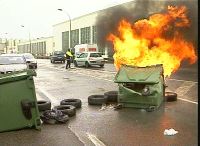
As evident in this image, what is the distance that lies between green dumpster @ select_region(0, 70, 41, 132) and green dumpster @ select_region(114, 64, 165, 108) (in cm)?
325

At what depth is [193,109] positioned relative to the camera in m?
10.2

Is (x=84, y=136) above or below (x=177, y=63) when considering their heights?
below

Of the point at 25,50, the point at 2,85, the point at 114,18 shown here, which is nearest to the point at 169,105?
the point at 2,85

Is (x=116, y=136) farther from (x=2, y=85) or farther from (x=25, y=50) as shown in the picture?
(x=25, y=50)

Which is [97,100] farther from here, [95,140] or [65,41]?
[65,41]

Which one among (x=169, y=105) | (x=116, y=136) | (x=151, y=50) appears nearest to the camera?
(x=116, y=136)

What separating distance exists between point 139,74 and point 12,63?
38.0 feet

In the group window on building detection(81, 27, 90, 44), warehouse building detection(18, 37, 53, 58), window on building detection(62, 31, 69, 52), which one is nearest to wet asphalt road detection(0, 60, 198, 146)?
window on building detection(81, 27, 90, 44)

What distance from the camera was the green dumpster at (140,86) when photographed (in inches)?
392

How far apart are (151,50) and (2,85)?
652cm

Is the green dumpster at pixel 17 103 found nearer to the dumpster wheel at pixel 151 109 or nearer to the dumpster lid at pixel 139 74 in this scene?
the dumpster lid at pixel 139 74

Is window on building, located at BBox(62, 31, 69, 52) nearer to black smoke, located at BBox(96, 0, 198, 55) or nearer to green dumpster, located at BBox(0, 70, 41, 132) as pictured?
black smoke, located at BBox(96, 0, 198, 55)

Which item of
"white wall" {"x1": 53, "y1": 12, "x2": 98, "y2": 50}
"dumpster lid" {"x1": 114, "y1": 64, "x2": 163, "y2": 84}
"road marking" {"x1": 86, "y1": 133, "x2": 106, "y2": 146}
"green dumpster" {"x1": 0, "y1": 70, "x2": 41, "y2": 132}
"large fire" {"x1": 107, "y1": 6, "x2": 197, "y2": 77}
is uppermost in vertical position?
"white wall" {"x1": 53, "y1": 12, "x2": 98, "y2": 50}

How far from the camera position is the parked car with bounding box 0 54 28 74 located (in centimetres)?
1878
